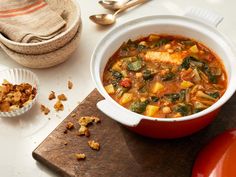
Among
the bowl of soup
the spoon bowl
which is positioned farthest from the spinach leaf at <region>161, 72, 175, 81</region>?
the spoon bowl

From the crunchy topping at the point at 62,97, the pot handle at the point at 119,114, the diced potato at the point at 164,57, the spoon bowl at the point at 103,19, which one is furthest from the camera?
the spoon bowl at the point at 103,19

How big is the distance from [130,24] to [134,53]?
0.11 meters

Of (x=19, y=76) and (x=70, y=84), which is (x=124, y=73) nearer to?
(x=70, y=84)

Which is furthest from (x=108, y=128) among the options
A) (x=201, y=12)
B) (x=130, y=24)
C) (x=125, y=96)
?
(x=201, y=12)

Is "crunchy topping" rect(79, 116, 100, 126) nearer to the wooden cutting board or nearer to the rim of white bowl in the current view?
the wooden cutting board

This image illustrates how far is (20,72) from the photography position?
167 centimetres

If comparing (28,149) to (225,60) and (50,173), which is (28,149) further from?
(225,60)

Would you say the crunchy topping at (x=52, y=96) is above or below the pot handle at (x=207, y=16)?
below

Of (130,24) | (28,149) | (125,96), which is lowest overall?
(28,149)

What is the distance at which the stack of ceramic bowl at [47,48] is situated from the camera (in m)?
1.59

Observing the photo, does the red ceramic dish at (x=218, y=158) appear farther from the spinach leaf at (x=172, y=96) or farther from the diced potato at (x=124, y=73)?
the diced potato at (x=124, y=73)

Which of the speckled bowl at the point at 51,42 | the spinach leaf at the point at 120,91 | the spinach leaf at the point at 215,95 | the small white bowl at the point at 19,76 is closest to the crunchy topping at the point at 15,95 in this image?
the small white bowl at the point at 19,76

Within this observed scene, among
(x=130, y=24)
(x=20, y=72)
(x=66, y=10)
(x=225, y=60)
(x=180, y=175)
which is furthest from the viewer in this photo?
(x=66, y=10)

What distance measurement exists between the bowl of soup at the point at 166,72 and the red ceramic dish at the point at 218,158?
8 centimetres
